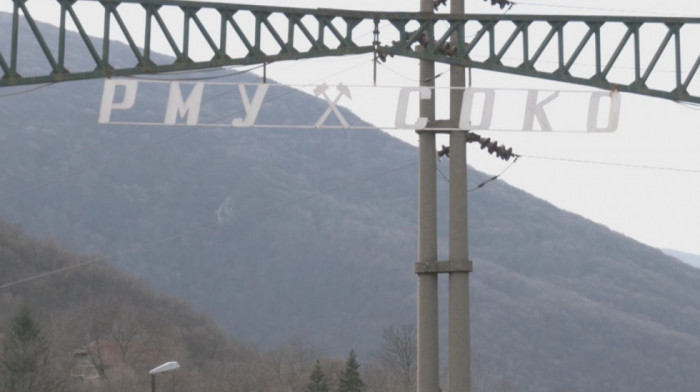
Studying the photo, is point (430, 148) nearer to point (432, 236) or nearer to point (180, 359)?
point (432, 236)

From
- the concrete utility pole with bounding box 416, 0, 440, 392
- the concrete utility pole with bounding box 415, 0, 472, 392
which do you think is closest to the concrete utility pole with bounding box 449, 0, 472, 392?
the concrete utility pole with bounding box 415, 0, 472, 392

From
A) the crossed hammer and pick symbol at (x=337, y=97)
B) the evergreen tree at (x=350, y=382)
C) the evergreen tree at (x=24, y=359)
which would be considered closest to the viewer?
the crossed hammer and pick symbol at (x=337, y=97)

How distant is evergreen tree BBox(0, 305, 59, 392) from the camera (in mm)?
78312

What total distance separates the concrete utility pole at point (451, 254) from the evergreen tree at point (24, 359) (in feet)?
202

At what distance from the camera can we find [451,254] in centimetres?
1881

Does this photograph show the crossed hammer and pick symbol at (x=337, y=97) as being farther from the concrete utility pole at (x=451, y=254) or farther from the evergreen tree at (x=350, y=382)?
the evergreen tree at (x=350, y=382)

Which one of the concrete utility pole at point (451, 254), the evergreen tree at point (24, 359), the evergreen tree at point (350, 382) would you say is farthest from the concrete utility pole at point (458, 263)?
the evergreen tree at point (350, 382)

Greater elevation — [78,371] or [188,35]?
[188,35]

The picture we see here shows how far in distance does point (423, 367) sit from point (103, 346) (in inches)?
5320

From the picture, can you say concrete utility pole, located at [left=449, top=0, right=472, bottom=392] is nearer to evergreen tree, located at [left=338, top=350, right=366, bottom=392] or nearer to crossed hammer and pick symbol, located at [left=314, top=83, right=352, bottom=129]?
crossed hammer and pick symbol, located at [left=314, top=83, right=352, bottom=129]

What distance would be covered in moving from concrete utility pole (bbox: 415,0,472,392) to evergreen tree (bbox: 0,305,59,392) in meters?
61.6

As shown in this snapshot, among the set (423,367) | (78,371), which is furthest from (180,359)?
(423,367)

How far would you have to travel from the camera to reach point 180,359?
167625 millimetres

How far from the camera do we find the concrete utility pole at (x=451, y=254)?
18.7 metres
